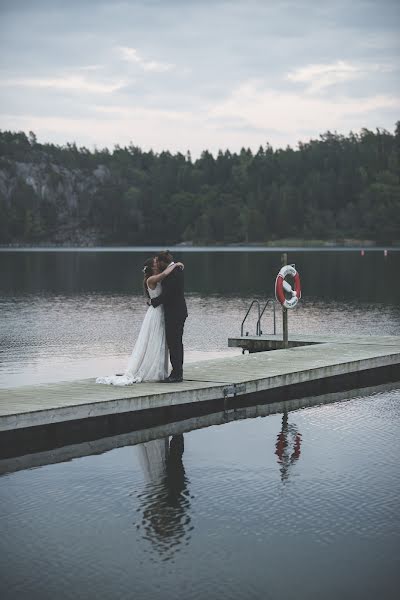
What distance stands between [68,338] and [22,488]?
1785 centimetres

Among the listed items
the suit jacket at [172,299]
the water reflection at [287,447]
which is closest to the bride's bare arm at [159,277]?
the suit jacket at [172,299]

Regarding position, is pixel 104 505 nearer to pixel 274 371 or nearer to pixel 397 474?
pixel 397 474

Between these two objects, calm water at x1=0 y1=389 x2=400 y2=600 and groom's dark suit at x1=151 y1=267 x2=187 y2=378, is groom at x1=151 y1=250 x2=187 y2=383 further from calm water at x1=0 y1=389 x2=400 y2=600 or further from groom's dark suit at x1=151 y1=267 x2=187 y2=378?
calm water at x1=0 y1=389 x2=400 y2=600

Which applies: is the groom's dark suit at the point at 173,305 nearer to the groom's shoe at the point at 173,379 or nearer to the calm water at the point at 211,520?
the groom's shoe at the point at 173,379

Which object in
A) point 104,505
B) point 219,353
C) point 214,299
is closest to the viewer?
point 104,505

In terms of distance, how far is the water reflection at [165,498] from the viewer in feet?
30.9

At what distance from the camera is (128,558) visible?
8.84m

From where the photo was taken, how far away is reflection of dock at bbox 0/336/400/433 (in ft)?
44.4

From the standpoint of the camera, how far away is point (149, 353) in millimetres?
15586

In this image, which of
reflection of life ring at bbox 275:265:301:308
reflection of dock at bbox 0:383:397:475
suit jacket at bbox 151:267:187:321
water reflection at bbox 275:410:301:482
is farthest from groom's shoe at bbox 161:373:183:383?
reflection of life ring at bbox 275:265:301:308

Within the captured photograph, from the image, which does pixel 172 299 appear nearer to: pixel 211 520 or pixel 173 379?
pixel 173 379

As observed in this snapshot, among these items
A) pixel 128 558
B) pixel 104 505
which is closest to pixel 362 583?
pixel 128 558

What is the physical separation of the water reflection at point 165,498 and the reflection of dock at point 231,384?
866 mm

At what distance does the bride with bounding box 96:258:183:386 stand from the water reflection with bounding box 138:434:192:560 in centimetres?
168
